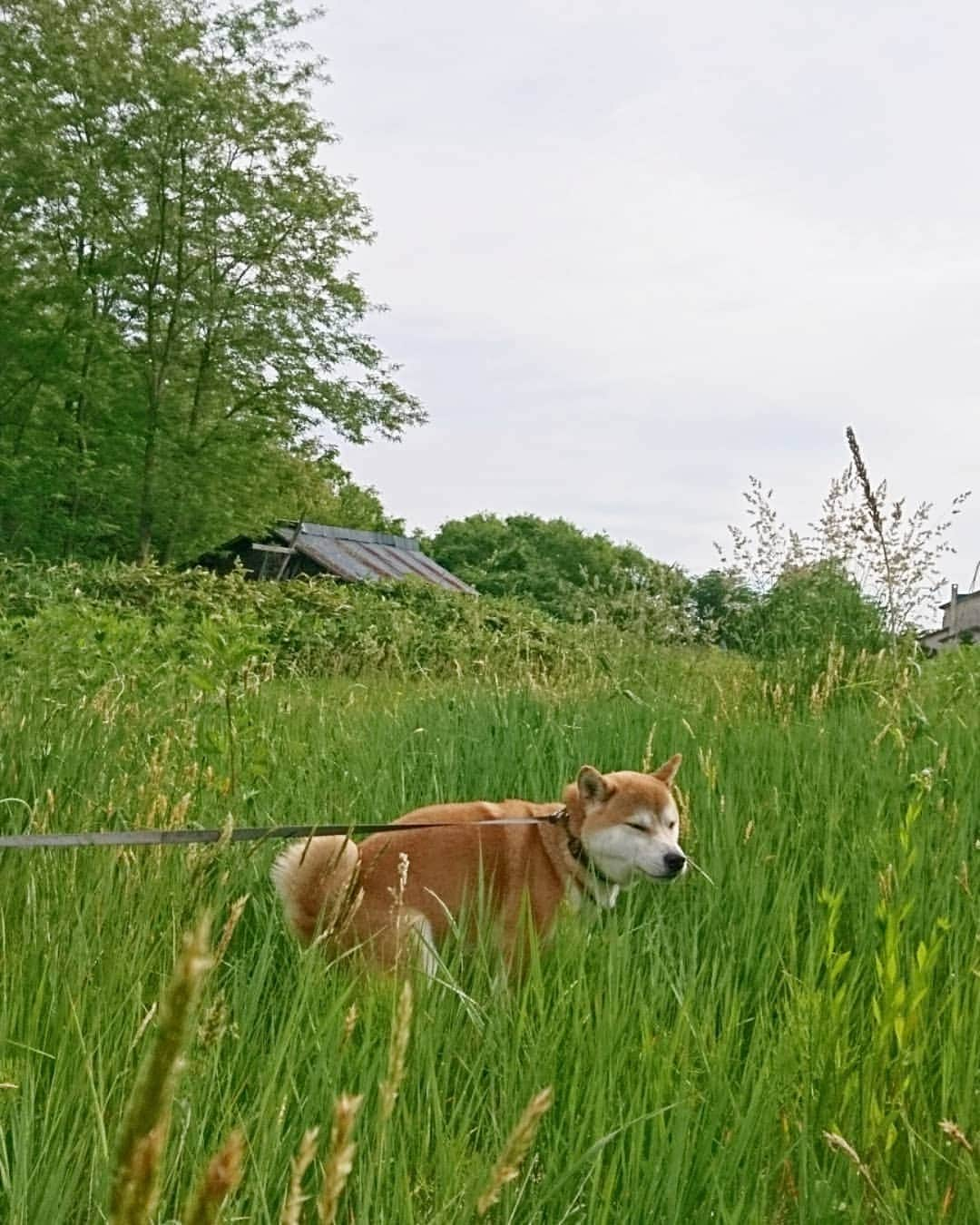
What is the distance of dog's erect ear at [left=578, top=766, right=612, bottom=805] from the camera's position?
3336 mm

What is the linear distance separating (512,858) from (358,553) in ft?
95.8

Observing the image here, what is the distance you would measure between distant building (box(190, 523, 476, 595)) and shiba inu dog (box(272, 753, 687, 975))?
2367 cm

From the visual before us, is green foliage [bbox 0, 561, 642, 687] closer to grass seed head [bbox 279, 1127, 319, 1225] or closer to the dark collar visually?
the dark collar

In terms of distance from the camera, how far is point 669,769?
3.54 meters

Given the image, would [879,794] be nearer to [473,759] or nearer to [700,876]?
[700,876]

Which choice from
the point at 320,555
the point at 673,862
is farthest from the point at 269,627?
the point at 320,555

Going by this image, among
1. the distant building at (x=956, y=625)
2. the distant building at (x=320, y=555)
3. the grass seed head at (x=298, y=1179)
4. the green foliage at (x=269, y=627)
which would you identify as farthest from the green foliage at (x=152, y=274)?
the grass seed head at (x=298, y=1179)

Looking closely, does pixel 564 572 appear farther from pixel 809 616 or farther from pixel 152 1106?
pixel 152 1106

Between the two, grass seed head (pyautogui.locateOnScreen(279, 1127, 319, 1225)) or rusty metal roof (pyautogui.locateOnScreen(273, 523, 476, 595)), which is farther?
rusty metal roof (pyautogui.locateOnScreen(273, 523, 476, 595))

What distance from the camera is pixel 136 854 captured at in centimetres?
233

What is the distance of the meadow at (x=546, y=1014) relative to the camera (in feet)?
4.41

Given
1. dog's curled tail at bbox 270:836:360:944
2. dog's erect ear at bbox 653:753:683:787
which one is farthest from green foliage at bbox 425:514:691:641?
dog's curled tail at bbox 270:836:360:944

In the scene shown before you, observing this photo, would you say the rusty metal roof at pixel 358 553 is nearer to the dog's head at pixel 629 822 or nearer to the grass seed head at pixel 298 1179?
the dog's head at pixel 629 822

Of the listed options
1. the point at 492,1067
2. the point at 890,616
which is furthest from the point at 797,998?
the point at 890,616
